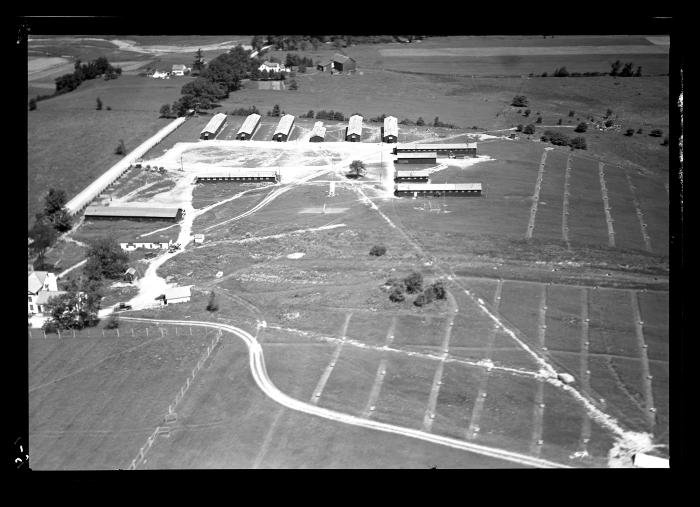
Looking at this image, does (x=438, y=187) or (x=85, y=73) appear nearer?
(x=438, y=187)

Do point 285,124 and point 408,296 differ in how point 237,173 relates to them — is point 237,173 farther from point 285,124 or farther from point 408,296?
point 408,296

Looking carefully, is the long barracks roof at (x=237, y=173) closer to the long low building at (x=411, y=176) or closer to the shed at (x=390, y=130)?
the long low building at (x=411, y=176)

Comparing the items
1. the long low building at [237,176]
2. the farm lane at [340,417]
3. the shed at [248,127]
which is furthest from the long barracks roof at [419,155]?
the farm lane at [340,417]

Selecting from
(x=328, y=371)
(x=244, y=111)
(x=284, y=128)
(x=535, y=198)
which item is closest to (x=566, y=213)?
(x=535, y=198)
